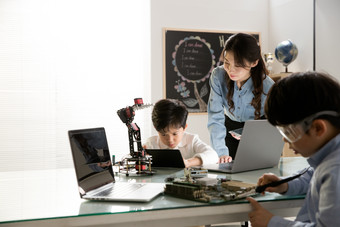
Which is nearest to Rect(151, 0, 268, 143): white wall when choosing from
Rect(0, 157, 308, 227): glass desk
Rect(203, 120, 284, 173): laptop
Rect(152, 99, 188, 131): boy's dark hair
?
Rect(152, 99, 188, 131): boy's dark hair

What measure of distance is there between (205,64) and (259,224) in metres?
3.55

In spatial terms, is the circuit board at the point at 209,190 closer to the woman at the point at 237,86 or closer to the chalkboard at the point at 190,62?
the woman at the point at 237,86

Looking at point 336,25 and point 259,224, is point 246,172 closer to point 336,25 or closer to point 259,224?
point 259,224

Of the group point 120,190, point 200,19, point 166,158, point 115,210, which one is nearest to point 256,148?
point 166,158

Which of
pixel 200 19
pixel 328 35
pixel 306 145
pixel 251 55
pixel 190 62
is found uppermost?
pixel 200 19

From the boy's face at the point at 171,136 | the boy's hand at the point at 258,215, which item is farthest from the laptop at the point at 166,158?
the boy's hand at the point at 258,215

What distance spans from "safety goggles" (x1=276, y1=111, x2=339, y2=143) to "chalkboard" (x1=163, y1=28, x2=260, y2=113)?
3.32 metres

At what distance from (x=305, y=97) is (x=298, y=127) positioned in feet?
0.29

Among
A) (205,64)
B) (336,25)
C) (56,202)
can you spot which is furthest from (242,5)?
(56,202)

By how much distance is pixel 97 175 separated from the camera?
1.34 meters

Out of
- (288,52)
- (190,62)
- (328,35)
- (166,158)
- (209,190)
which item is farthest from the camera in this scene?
(190,62)

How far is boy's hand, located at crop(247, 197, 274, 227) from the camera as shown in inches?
43.1

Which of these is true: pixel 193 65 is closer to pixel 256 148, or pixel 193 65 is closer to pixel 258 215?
pixel 256 148

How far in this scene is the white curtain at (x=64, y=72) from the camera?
4.02 meters
